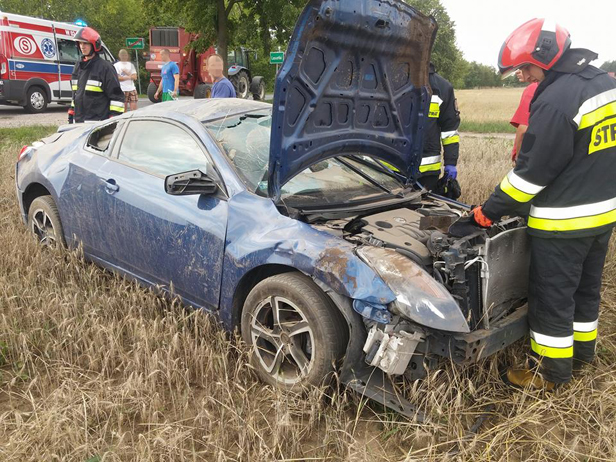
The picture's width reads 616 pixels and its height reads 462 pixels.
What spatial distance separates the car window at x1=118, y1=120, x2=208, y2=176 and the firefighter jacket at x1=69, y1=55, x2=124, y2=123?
9.73 ft

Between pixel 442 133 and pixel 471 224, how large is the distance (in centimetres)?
257

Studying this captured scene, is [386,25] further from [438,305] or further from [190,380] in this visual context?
[190,380]

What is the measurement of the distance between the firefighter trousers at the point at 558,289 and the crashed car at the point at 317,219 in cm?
10

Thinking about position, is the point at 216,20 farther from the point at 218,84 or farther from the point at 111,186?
the point at 111,186

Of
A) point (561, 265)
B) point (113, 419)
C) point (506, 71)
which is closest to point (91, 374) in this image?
point (113, 419)

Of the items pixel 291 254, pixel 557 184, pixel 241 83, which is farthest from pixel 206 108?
pixel 241 83

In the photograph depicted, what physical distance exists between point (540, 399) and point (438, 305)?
802mm

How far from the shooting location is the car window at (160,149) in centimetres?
334

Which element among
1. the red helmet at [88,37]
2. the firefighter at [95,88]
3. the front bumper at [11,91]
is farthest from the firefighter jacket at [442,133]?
the front bumper at [11,91]

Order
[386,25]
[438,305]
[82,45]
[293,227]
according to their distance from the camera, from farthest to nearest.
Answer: [82,45]
[386,25]
[293,227]
[438,305]

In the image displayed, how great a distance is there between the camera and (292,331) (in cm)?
266

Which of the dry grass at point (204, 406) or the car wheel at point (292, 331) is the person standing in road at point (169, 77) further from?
the car wheel at point (292, 331)

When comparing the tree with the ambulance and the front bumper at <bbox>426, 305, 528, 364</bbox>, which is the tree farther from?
the front bumper at <bbox>426, 305, 528, 364</bbox>

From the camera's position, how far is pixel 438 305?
2.37m
